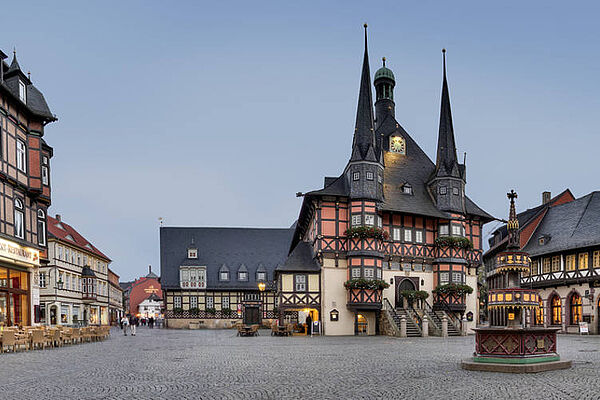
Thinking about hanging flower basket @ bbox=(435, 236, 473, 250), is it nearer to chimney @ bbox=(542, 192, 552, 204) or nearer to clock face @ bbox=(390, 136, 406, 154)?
clock face @ bbox=(390, 136, 406, 154)

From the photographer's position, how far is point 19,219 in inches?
1202

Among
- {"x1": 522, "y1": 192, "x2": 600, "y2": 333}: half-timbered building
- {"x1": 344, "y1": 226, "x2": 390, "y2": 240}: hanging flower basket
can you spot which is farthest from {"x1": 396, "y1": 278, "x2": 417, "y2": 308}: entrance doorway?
{"x1": 522, "y1": 192, "x2": 600, "y2": 333}: half-timbered building

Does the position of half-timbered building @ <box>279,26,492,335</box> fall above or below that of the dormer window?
below

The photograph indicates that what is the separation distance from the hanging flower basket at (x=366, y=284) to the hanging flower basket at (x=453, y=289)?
15.8 feet

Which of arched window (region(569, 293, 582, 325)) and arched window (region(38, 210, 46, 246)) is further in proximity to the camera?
arched window (region(569, 293, 582, 325))

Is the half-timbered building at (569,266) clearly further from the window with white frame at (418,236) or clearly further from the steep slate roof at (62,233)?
the steep slate roof at (62,233)

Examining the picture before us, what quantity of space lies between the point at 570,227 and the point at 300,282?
22.2 meters

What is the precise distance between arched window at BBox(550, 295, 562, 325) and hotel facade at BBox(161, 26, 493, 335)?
684 cm

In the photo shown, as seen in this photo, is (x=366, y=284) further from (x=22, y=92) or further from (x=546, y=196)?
(x=546, y=196)

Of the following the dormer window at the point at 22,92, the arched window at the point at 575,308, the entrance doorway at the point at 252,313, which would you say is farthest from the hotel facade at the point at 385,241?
the entrance doorway at the point at 252,313

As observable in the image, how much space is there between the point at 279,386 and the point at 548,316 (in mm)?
39914

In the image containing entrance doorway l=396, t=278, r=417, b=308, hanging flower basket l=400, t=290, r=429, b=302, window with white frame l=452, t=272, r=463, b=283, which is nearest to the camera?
hanging flower basket l=400, t=290, r=429, b=302

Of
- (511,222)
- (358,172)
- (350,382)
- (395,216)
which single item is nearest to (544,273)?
(395,216)

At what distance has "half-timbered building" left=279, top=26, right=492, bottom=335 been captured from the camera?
130 feet
